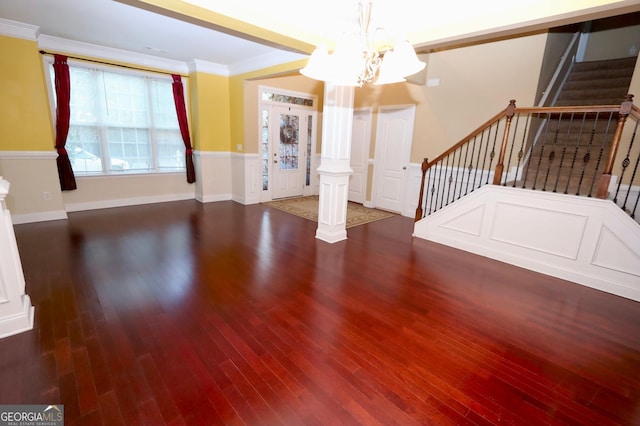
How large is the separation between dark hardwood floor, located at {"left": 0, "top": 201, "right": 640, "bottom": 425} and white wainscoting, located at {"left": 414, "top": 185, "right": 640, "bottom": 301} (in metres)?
0.20

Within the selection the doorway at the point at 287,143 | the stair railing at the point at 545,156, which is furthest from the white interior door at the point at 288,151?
the stair railing at the point at 545,156

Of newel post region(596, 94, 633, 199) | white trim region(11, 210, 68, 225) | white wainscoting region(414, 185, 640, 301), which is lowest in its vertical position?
white trim region(11, 210, 68, 225)

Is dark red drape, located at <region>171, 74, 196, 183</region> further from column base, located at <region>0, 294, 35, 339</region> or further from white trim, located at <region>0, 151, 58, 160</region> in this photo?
column base, located at <region>0, 294, 35, 339</region>

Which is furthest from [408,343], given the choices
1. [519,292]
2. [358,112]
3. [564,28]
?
[564,28]

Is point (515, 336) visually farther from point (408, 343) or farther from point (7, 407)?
point (7, 407)

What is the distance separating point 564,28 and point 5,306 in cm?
784

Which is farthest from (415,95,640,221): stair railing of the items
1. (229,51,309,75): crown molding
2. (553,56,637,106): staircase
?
(229,51,309,75): crown molding

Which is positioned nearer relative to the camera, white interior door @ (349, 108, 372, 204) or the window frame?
the window frame

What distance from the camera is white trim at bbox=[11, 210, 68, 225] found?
455 centimetres

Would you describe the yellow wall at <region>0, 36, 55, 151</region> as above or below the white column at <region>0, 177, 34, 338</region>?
above

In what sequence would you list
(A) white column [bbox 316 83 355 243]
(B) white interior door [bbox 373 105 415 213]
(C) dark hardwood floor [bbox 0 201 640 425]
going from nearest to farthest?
(C) dark hardwood floor [bbox 0 201 640 425]
(A) white column [bbox 316 83 355 243]
(B) white interior door [bbox 373 105 415 213]

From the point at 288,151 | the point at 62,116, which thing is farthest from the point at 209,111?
the point at 62,116

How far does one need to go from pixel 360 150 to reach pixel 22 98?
571 centimetres

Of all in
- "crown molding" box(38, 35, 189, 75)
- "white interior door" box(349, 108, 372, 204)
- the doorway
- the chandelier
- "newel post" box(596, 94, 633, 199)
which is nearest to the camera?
the chandelier
